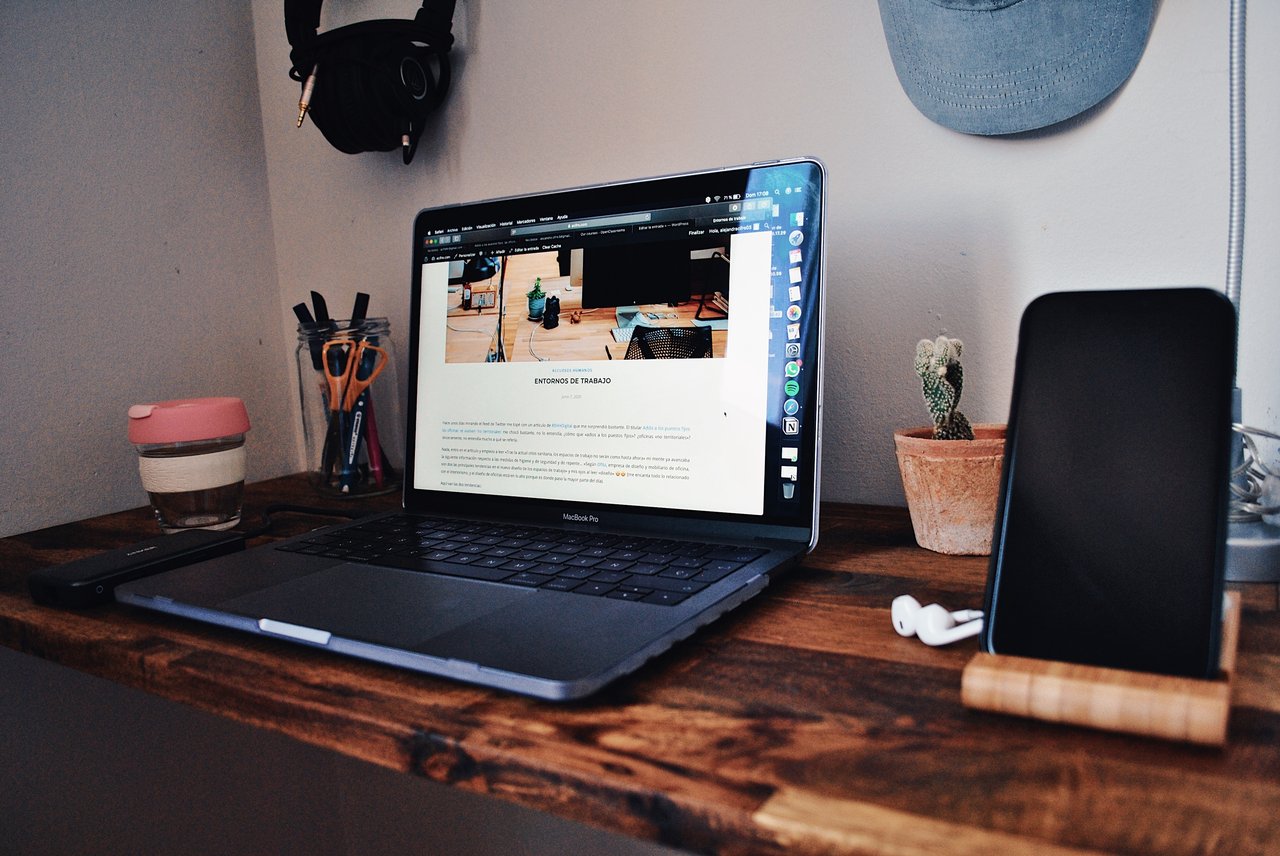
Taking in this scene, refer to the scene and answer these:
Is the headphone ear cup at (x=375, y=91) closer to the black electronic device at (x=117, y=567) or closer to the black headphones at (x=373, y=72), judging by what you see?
the black headphones at (x=373, y=72)

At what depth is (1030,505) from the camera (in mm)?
436

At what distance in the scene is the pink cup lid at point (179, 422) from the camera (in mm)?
803

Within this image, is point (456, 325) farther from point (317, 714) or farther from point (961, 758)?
point (961, 758)

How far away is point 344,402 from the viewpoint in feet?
3.18

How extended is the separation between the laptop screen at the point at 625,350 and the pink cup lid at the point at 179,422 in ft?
0.64

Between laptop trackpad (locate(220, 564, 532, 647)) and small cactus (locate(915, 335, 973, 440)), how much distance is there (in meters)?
0.34

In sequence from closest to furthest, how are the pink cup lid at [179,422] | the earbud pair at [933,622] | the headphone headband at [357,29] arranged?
the earbud pair at [933,622], the pink cup lid at [179,422], the headphone headband at [357,29]

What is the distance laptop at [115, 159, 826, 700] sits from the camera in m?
0.51

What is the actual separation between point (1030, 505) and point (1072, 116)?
16.1 inches

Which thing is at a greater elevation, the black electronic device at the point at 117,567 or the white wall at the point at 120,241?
the white wall at the point at 120,241

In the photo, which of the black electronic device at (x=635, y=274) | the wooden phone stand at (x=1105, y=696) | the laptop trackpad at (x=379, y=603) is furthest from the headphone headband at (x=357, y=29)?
the wooden phone stand at (x=1105, y=696)

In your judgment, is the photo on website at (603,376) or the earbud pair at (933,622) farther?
the photo on website at (603,376)

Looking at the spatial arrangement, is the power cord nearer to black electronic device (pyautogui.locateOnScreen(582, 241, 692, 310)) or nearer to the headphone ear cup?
black electronic device (pyautogui.locateOnScreen(582, 241, 692, 310))

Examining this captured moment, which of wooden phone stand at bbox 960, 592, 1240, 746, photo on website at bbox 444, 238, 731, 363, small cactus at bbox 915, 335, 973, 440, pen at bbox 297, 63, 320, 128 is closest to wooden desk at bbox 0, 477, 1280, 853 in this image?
wooden phone stand at bbox 960, 592, 1240, 746
